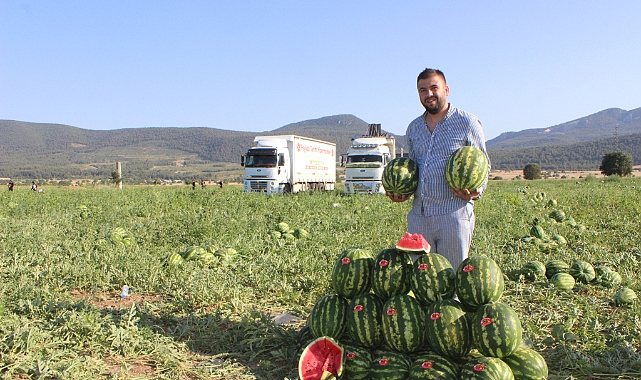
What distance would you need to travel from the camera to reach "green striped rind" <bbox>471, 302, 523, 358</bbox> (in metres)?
3.27

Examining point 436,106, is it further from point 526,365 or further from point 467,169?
point 526,365

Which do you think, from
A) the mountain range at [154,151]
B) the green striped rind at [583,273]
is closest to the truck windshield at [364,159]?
the green striped rind at [583,273]

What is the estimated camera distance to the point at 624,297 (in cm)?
547

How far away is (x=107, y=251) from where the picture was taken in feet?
24.8

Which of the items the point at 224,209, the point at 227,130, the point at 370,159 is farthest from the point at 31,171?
the point at 224,209

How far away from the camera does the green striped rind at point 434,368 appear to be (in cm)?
323

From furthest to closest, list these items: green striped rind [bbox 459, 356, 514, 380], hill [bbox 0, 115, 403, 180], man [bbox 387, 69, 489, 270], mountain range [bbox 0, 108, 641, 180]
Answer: hill [bbox 0, 115, 403, 180] < mountain range [bbox 0, 108, 641, 180] < man [bbox 387, 69, 489, 270] < green striped rind [bbox 459, 356, 514, 380]

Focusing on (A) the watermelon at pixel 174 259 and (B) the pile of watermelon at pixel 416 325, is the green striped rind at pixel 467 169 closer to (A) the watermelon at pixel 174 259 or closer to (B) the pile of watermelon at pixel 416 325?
(B) the pile of watermelon at pixel 416 325

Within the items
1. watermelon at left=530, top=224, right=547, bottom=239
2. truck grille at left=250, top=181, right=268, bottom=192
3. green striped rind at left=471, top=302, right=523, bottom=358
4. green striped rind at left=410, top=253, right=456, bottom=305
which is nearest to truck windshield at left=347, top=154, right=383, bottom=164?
truck grille at left=250, top=181, right=268, bottom=192

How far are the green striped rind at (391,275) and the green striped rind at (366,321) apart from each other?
→ 0.40ft

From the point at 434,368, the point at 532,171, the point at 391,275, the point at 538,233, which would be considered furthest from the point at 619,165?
the point at 434,368

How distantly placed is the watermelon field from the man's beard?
6.85ft

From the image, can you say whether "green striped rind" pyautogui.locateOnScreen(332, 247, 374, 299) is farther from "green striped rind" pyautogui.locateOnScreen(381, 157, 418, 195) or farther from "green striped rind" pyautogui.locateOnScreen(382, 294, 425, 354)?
"green striped rind" pyautogui.locateOnScreen(381, 157, 418, 195)

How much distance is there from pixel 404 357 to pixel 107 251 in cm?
574
